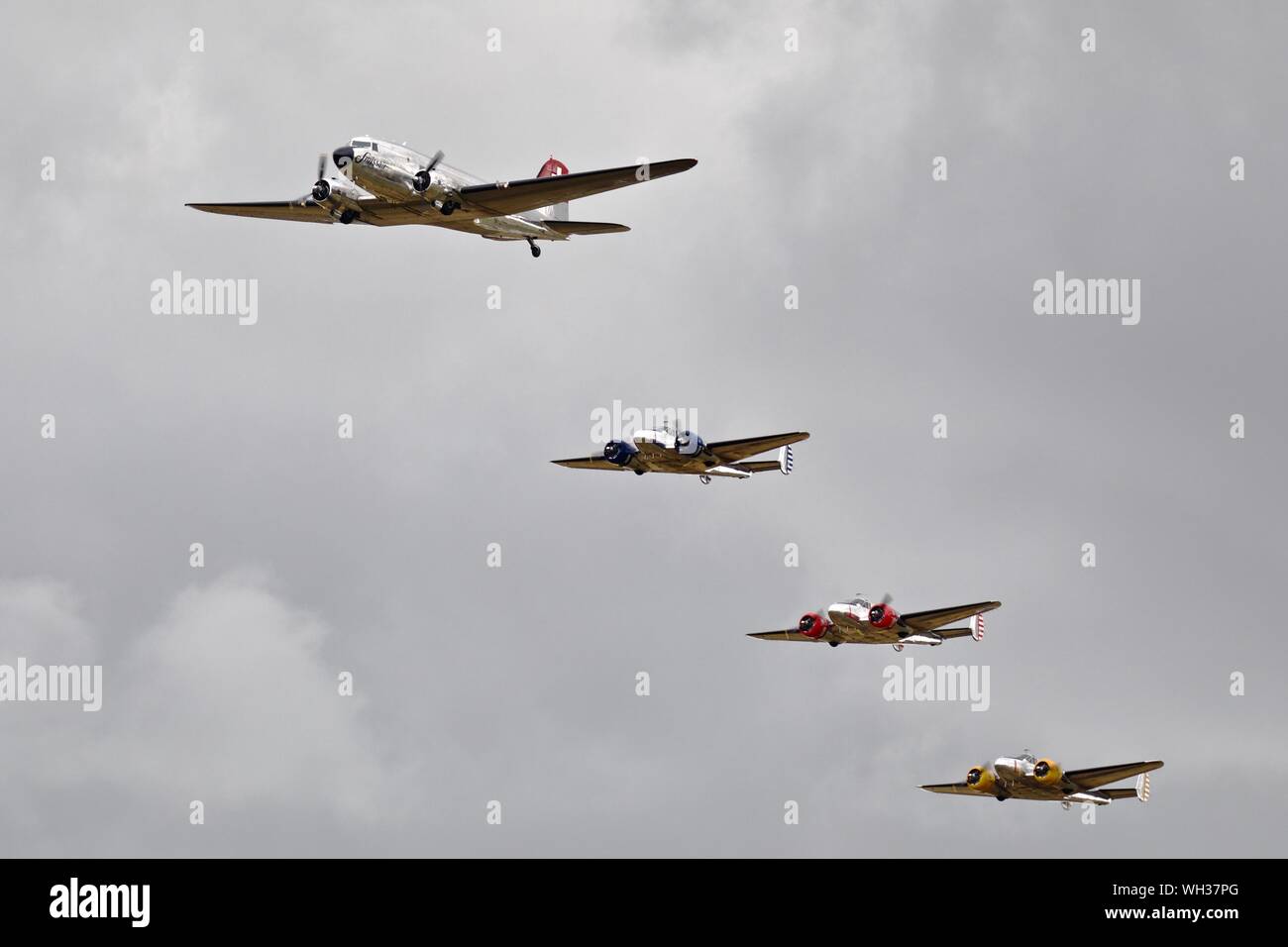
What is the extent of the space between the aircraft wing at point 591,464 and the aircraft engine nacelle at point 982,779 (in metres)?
33.3

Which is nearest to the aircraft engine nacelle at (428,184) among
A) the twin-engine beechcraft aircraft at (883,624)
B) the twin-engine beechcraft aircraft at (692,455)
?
the twin-engine beechcraft aircraft at (692,455)

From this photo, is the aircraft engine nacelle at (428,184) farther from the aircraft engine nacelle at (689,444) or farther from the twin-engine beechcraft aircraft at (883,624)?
the twin-engine beechcraft aircraft at (883,624)

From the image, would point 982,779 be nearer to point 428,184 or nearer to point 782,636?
point 782,636

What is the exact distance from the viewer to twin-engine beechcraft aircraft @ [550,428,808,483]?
Result: 110062 millimetres

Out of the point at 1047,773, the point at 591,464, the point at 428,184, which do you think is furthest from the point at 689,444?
the point at 1047,773

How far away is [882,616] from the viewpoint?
117375 millimetres

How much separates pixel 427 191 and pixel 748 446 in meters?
25.5

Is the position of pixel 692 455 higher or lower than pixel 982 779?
higher

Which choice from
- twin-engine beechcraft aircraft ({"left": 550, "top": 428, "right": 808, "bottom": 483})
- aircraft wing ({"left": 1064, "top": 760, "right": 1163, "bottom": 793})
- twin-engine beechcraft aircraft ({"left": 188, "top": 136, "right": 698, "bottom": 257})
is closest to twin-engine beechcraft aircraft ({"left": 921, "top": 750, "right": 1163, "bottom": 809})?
aircraft wing ({"left": 1064, "top": 760, "right": 1163, "bottom": 793})

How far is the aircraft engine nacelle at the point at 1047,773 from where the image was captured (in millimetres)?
121938

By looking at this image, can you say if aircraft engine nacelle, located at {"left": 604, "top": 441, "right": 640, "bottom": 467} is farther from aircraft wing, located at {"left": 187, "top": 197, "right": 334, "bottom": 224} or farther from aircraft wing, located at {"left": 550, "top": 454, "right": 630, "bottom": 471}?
aircraft wing, located at {"left": 187, "top": 197, "right": 334, "bottom": 224}
